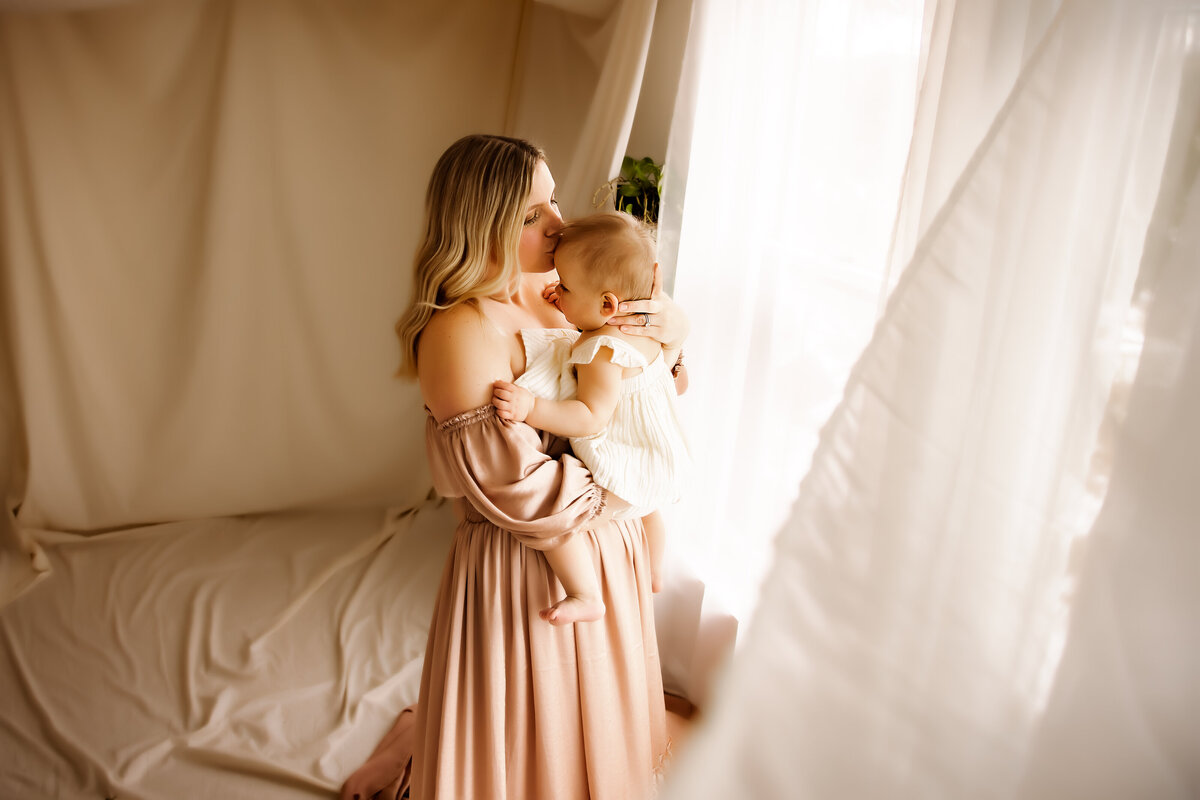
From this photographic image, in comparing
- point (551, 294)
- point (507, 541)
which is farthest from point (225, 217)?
point (507, 541)

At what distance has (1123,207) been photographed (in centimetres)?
62

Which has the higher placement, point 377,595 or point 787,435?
point 787,435

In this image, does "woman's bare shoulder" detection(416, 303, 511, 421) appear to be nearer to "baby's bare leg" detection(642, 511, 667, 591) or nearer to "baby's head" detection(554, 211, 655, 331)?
"baby's head" detection(554, 211, 655, 331)

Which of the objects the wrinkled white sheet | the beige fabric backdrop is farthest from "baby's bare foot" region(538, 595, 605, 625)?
the beige fabric backdrop

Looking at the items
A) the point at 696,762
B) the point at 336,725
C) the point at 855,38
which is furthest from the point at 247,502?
the point at 696,762

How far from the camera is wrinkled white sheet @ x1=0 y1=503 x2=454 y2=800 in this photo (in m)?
1.97

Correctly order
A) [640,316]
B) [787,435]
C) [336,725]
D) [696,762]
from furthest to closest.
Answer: [336,725] < [787,435] < [640,316] < [696,762]

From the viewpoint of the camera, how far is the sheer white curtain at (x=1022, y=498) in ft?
1.65

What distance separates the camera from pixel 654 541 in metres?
1.67

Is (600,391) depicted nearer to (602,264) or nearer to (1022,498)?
(602,264)

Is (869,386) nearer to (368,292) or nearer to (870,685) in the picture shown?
(870,685)

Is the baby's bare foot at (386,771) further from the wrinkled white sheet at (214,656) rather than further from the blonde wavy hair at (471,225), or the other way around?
the blonde wavy hair at (471,225)

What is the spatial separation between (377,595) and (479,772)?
1.32 meters

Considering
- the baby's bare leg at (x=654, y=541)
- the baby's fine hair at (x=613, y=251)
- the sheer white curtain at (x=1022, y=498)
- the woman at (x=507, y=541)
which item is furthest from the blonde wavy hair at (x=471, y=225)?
the sheer white curtain at (x=1022, y=498)
